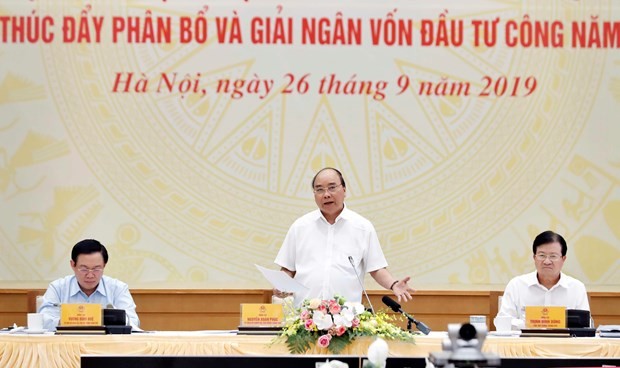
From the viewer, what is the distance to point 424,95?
6.28 m

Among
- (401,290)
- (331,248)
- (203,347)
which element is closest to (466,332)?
(203,347)

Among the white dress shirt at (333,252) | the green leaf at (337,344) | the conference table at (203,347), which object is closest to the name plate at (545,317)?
the conference table at (203,347)

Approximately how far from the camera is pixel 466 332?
2.27 m

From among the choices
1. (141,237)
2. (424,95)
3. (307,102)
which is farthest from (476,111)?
(141,237)

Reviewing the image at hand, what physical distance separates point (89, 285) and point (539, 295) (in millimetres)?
2038

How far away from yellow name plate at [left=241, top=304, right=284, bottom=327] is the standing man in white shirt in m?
0.72

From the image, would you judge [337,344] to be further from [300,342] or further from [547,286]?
[547,286]

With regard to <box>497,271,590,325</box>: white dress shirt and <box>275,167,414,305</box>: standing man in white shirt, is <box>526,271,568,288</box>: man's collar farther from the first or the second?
<box>275,167,414,305</box>: standing man in white shirt

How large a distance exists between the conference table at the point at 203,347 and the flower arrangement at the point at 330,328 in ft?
0.12

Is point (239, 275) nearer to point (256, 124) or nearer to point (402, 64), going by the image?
point (256, 124)

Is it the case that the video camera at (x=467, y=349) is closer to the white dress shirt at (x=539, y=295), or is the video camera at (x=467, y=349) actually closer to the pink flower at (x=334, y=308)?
the pink flower at (x=334, y=308)

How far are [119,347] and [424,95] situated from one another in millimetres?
2789

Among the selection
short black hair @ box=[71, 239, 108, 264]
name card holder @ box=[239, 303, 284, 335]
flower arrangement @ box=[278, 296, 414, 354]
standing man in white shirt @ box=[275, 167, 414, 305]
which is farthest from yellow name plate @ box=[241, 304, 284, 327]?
short black hair @ box=[71, 239, 108, 264]

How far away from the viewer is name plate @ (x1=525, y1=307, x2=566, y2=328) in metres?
4.35
